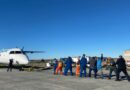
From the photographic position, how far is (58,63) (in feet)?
87.7

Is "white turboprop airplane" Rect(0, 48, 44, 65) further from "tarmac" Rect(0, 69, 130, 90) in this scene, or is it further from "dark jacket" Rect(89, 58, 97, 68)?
"tarmac" Rect(0, 69, 130, 90)

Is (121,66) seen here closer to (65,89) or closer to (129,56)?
(65,89)

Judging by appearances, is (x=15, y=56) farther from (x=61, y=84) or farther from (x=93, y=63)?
(x=61, y=84)

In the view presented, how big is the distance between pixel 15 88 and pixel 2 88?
699 millimetres

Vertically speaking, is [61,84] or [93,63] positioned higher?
[93,63]

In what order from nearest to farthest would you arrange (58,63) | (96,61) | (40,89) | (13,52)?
(40,89)
(96,61)
(58,63)
(13,52)

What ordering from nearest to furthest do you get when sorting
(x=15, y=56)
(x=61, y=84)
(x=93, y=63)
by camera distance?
(x=61, y=84) → (x=93, y=63) → (x=15, y=56)

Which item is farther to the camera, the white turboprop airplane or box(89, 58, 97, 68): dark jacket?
the white turboprop airplane

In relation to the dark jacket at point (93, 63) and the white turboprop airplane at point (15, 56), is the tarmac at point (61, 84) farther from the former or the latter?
the white turboprop airplane at point (15, 56)

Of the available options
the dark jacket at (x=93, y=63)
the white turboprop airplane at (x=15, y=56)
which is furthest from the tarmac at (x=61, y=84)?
the white turboprop airplane at (x=15, y=56)

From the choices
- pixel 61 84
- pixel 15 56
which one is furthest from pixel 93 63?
pixel 15 56

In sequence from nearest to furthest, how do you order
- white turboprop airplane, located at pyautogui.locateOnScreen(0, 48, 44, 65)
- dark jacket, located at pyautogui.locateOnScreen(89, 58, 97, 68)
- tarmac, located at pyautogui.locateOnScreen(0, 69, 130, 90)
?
tarmac, located at pyautogui.locateOnScreen(0, 69, 130, 90)
dark jacket, located at pyautogui.locateOnScreen(89, 58, 97, 68)
white turboprop airplane, located at pyautogui.locateOnScreen(0, 48, 44, 65)

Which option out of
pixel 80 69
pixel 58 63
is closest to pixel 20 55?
pixel 58 63

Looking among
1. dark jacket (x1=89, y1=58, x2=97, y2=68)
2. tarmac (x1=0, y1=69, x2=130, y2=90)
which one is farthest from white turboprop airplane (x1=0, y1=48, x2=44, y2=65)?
tarmac (x1=0, y1=69, x2=130, y2=90)
